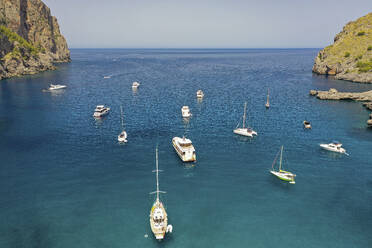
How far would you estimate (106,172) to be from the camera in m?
66.2

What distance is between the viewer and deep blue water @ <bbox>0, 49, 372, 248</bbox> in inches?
1836

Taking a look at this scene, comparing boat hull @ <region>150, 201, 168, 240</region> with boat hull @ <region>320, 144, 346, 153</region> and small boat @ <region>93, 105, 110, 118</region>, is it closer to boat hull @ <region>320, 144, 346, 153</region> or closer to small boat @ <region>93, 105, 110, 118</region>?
boat hull @ <region>320, 144, 346, 153</region>

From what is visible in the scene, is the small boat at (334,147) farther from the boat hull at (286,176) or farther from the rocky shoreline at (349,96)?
the rocky shoreline at (349,96)

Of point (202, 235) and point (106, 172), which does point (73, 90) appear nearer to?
point (106, 172)

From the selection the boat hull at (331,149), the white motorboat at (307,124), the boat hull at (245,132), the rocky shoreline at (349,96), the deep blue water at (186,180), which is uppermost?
the rocky shoreline at (349,96)

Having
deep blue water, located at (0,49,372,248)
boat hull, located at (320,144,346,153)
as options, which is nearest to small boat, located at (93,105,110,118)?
deep blue water, located at (0,49,372,248)

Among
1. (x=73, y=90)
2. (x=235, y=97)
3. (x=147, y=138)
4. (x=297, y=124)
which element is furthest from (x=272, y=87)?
(x=73, y=90)

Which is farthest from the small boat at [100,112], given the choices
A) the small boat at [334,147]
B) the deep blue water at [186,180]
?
the small boat at [334,147]

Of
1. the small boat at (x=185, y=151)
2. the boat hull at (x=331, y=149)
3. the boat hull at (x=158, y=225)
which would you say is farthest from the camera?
the boat hull at (x=331, y=149)

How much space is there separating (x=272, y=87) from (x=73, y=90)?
125687 millimetres

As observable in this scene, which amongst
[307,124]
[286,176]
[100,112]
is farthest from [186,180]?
[100,112]

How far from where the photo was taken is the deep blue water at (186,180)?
46.6 meters

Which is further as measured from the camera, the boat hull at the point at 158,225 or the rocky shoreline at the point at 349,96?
the rocky shoreline at the point at 349,96

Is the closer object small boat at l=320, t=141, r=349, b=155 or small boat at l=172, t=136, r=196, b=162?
small boat at l=172, t=136, r=196, b=162
